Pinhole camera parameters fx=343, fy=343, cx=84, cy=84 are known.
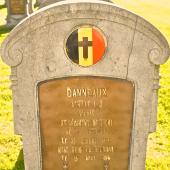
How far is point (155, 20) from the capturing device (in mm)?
15969

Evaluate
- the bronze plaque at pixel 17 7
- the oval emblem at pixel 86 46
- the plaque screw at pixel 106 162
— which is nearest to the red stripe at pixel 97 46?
the oval emblem at pixel 86 46

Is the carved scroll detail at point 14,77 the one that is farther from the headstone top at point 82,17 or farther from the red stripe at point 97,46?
the red stripe at point 97,46


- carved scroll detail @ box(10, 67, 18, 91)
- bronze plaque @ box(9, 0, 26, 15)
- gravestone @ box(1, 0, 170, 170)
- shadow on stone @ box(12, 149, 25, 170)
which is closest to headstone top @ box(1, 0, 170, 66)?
gravestone @ box(1, 0, 170, 170)

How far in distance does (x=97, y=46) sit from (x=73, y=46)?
238mm

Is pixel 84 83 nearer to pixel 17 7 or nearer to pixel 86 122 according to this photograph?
pixel 86 122

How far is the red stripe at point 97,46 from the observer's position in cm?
337

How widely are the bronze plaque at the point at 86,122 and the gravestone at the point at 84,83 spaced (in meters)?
0.01

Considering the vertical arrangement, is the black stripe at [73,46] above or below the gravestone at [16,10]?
below

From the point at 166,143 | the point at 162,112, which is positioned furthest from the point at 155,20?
the point at 166,143

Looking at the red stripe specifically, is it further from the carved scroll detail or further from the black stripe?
the carved scroll detail

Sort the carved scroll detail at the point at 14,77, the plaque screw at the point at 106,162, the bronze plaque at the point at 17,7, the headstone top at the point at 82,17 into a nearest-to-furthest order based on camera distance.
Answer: the headstone top at the point at 82,17
the carved scroll detail at the point at 14,77
the plaque screw at the point at 106,162
the bronze plaque at the point at 17,7

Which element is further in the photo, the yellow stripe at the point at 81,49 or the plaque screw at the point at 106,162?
the plaque screw at the point at 106,162

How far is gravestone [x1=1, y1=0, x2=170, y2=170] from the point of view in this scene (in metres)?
3.34

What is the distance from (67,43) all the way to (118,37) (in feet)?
1.67
